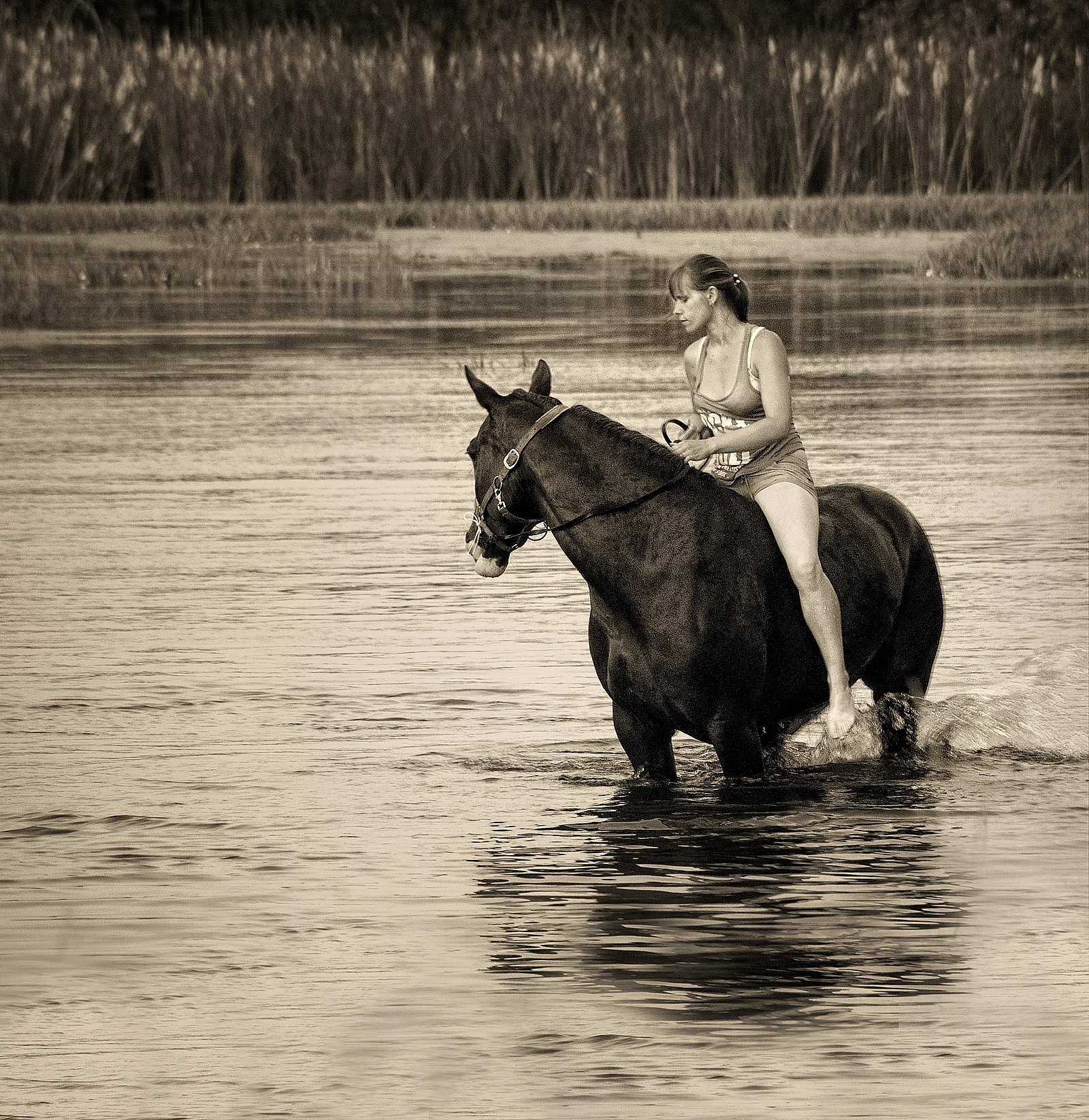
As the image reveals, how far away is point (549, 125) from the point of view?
3709 cm

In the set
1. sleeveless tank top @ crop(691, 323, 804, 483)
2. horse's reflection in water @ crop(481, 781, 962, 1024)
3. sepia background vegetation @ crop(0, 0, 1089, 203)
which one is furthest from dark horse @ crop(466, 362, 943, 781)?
sepia background vegetation @ crop(0, 0, 1089, 203)

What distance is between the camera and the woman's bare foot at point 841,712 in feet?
26.9

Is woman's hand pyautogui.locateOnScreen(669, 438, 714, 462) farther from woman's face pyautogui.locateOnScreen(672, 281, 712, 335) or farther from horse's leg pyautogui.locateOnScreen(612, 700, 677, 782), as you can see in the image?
horse's leg pyautogui.locateOnScreen(612, 700, 677, 782)

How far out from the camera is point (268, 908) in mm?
6938

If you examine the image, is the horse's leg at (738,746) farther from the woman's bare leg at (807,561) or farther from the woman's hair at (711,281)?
the woman's hair at (711,281)

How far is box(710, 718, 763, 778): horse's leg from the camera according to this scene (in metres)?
7.91

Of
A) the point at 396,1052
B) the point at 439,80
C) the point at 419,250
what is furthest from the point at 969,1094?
the point at 439,80

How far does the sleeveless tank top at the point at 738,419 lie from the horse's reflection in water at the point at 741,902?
94cm

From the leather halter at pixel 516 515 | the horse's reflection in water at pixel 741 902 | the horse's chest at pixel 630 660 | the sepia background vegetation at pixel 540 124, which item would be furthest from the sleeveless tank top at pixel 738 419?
the sepia background vegetation at pixel 540 124

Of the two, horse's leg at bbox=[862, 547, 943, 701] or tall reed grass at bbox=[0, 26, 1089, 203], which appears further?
tall reed grass at bbox=[0, 26, 1089, 203]

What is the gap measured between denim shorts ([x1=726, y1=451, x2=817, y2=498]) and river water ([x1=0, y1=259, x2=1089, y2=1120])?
0.89 meters

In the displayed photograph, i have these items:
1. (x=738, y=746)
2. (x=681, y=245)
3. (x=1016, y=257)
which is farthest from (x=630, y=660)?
(x=681, y=245)

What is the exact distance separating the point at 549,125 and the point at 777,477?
29.5 m

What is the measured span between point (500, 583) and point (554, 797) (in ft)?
14.4
